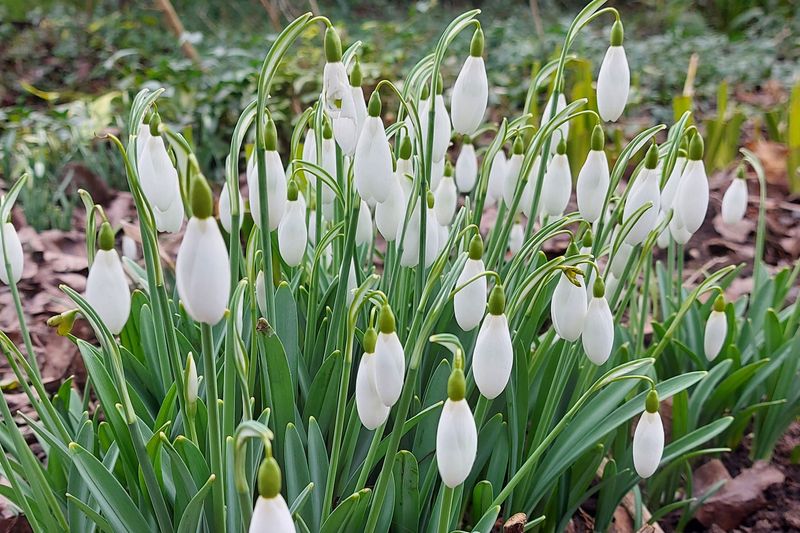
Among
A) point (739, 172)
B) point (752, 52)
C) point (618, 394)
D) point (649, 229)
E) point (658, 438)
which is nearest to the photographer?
point (658, 438)

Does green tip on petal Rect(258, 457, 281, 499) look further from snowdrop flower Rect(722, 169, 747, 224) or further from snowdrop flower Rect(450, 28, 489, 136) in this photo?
snowdrop flower Rect(722, 169, 747, 224)

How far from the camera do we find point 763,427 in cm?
159

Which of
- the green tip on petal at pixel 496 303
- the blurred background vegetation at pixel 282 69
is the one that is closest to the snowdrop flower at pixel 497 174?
the green tip on petal at pixel 496 303

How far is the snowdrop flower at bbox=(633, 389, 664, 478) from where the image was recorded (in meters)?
0.97

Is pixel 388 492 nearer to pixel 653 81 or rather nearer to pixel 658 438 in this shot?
pixel 658 438

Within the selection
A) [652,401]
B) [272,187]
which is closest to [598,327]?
[652,401]

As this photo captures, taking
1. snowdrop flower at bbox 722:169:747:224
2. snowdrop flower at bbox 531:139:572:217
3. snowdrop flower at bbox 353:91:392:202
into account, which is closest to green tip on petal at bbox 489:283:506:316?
snowdrop flower at bbox 353:91:392:202

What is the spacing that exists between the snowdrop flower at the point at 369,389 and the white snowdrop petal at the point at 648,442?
35 centimetres

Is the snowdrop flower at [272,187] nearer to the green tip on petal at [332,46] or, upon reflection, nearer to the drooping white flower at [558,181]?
the green tip on petal at [332,46]

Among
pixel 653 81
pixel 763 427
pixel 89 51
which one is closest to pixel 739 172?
pixel 763 427

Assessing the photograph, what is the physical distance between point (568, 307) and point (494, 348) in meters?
0.18

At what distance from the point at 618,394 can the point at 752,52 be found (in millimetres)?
4606

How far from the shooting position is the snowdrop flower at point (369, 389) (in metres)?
0.80

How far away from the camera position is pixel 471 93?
1.08m
